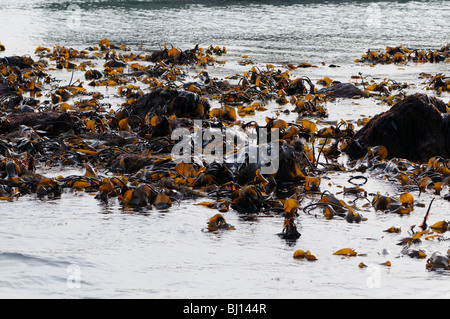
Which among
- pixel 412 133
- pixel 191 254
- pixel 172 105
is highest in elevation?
pixel 172 105

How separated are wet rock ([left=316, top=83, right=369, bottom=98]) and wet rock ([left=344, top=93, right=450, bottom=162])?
394 centimetres

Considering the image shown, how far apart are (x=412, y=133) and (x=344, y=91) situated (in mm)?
4304

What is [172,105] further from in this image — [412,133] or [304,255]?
[304,255]

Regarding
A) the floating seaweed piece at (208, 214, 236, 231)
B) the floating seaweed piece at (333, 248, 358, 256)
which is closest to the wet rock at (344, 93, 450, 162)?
the floating seaweed piece at (208, 214, 236, 231)

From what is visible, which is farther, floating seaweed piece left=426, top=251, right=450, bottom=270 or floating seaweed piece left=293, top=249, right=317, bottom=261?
floating seaweed piece left=293, top=249, right=317, bottom=261

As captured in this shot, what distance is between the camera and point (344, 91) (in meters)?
11.6

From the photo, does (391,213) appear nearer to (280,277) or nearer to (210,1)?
(280,277)

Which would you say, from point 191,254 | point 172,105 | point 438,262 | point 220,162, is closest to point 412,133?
point 220,162

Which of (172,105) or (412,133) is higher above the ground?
(172,105)

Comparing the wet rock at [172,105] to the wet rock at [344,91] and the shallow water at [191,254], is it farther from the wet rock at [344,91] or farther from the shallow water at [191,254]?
the wet rock at [344,91]

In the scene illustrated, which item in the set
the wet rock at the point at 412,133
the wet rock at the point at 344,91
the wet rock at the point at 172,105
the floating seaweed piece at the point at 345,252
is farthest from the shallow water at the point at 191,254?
the wet rock at the point at 344,91

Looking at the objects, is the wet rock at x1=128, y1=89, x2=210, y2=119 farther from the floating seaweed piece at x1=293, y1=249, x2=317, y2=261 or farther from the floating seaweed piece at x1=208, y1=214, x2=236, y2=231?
the floating seaweed piece at x1=293, y1=249, x2=317, y2=261

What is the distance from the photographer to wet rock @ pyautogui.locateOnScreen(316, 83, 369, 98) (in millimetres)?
11445
